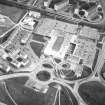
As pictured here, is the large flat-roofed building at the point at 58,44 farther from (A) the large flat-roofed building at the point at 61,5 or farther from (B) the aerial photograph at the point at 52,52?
(A) the large flat-roofed building at the point at 61,5

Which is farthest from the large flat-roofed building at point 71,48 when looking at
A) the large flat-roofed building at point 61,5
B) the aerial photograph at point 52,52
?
A: the large flat-roofed building at point 61,5

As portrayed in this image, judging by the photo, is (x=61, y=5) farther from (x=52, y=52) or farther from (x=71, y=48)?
(x=52, y=52)

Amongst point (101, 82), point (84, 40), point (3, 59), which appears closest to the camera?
point (101, 82)

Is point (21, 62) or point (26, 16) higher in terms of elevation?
point (26, 16)

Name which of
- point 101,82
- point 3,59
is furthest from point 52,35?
point 101,82

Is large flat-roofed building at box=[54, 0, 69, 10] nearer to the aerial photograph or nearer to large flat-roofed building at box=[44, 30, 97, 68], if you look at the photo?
the aerial photograph

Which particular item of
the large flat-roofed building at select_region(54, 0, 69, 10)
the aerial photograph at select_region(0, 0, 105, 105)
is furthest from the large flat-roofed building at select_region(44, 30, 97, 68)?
the large flat-roofed building at select_region(54, 0, 69, 10)

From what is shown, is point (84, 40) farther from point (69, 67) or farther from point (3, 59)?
point (3, 59)

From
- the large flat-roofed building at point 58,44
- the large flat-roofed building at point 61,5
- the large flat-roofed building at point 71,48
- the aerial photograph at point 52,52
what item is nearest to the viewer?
the aerial photograph at point 52,52
